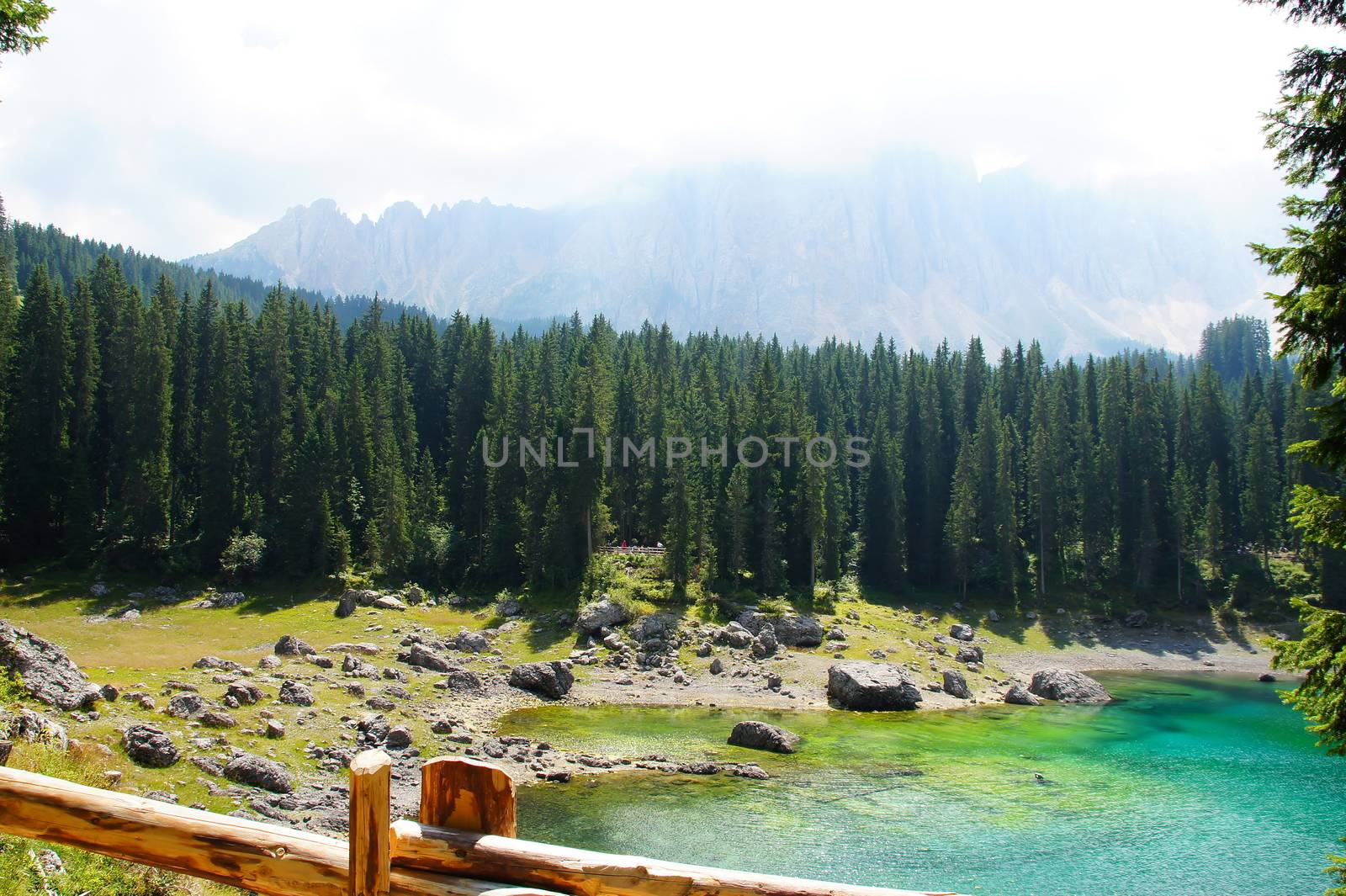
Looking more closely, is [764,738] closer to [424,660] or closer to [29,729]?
[424,660]

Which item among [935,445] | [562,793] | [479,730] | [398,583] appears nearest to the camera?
[562,793]

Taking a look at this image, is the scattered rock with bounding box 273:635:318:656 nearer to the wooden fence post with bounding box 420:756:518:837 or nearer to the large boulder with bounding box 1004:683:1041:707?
the large boulder with bounding box 1004:683:1041:707

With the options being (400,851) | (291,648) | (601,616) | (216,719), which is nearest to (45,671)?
(216,719)

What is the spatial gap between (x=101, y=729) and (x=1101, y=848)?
33141 mm

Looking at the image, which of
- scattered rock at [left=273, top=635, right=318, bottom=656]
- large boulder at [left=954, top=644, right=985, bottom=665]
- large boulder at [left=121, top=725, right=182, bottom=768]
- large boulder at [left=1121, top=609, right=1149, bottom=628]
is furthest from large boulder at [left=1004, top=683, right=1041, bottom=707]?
large boulder at [left=121, top=725, right=182, bottom=768]

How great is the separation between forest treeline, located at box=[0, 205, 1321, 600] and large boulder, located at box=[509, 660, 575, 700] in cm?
2002

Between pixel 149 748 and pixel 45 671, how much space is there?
4.91m

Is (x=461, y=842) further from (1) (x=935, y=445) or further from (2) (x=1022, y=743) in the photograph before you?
(1) (x=935, y=445)

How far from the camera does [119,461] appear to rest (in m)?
74.9

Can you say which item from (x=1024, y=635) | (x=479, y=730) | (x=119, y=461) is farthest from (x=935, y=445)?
(x=119, y=461)

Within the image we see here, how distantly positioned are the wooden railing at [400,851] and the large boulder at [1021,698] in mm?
56088

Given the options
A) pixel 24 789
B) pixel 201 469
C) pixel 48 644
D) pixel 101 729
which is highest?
pixel 201 469

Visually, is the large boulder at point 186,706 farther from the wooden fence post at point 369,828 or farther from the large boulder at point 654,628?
the large boulder at point 654,628

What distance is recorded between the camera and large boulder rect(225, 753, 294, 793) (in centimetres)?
2678
